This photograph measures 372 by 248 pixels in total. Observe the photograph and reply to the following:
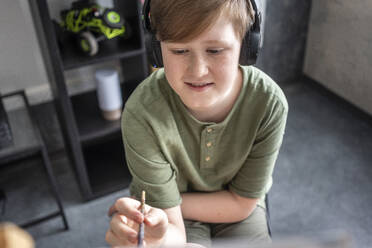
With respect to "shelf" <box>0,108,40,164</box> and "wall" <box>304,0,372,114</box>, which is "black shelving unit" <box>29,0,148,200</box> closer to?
"shelf" <box>0,108,40,164</box>

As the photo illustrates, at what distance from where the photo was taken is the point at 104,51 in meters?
1.42

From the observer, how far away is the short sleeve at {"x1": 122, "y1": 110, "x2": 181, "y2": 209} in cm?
88

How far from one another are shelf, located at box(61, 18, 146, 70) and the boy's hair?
2.12ft

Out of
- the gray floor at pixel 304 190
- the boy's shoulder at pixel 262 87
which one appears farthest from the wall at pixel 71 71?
the boy's shoulder at pixel 262 87

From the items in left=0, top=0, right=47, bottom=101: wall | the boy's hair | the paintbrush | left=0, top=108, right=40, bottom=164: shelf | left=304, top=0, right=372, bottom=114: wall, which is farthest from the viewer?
left=304, top=0, right=372, bottom=114: wall

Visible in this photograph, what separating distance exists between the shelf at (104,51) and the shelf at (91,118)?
0.76 ft

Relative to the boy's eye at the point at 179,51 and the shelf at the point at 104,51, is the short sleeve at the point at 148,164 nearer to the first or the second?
the boy's eye at the point at 179,51

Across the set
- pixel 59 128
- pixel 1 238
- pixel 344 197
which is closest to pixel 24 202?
pixel 59 128

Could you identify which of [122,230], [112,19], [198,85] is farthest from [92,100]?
[122,230]

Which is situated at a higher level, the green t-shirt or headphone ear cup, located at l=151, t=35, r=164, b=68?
headphone ear cup, located at l=151, t=35, r=164, b=68

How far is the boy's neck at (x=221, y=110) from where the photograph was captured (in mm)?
919

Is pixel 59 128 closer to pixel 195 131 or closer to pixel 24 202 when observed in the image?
pixel 24 202

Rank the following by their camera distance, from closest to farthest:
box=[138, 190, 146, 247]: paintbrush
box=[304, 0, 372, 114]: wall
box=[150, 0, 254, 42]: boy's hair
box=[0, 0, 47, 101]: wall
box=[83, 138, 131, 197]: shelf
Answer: box=[138, 190, 146, 247]: paintbrush
box=[150, 0, 254, 42]: boy's hair
box=[0, 0, 47, 101]: wall
box=[83, 138, 131, 197]: shelf
box=[304, 0, 372, 114]: wall

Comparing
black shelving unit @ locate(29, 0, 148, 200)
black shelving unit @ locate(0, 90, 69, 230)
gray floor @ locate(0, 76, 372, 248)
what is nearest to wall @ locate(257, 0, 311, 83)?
gray floor @ locate(0, 76, 372, 248)
